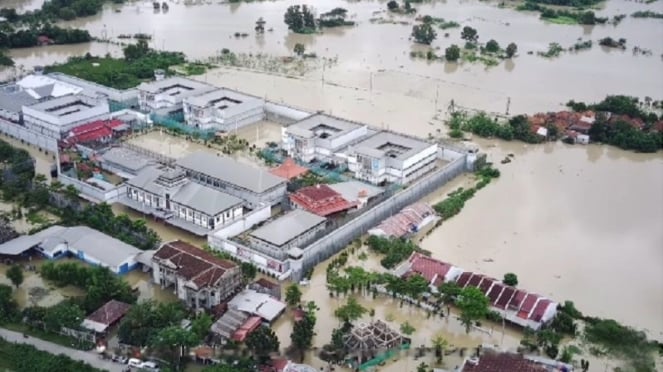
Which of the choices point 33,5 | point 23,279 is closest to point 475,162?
point 23,279

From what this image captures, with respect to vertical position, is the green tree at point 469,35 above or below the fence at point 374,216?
above

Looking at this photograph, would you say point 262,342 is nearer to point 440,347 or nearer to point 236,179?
point 440,347

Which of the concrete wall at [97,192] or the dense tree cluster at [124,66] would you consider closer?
the concrete wall at [97,192]

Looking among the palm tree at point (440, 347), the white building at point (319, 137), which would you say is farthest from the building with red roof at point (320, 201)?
the palm tree at point (440, 347)

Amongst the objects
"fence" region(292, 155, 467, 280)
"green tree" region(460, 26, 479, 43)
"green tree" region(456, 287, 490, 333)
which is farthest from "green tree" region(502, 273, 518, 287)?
"green tree" region(460, 26, 479, 43)

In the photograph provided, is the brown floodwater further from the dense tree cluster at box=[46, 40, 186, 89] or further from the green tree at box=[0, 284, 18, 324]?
the green tree at box=[0, 284, 18, 324]

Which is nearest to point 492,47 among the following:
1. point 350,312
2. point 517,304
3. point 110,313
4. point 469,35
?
point 469,35

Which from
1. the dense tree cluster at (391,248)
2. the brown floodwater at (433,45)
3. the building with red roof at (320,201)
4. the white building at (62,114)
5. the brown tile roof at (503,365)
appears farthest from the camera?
the brown floodwater at (433,45)

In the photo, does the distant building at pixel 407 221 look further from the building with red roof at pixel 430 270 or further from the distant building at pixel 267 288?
the distant building at pixel 267 288
